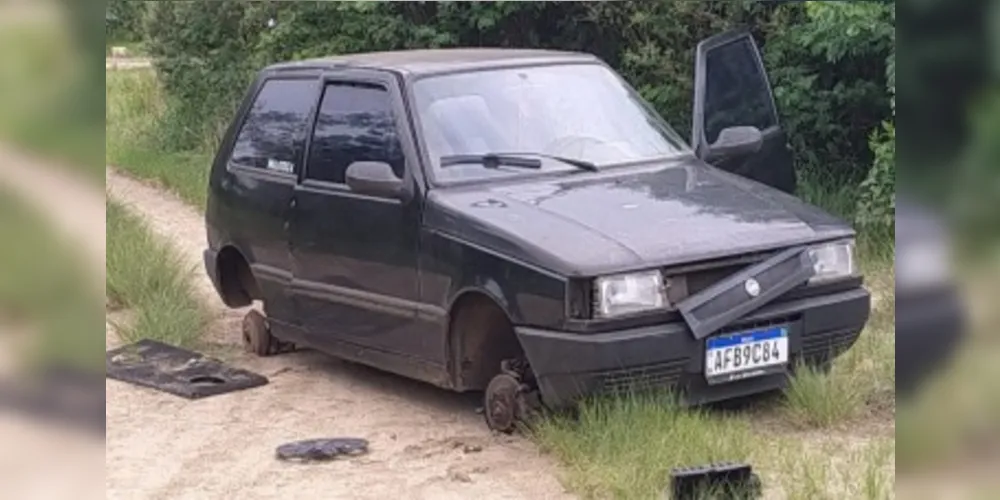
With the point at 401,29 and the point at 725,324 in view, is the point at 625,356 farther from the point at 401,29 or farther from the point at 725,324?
the point at 401,29

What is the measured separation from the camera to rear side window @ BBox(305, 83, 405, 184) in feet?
17.3

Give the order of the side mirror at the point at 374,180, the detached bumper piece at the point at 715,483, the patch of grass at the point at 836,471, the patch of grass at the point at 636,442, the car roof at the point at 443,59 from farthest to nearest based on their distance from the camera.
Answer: the car roof at the point at 443,59
the side mirror at the point at 374,180
the patch of grass at the point at 636,442
the detached bumper piece at the point at 715,483
the patch of grass at the point at 836,471

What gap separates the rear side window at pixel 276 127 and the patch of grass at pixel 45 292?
3.10 metres

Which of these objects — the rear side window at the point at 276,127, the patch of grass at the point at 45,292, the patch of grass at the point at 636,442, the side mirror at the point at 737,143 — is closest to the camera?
the patch of grass at the point at 45,292

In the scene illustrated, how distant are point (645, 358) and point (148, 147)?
201cm

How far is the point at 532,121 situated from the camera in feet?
16.9

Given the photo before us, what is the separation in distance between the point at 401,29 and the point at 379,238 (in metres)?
0.96

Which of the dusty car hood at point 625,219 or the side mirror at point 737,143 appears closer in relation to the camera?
the dusty car hood at point 625,219

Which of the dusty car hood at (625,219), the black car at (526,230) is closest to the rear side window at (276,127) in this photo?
the black car at (526,230)

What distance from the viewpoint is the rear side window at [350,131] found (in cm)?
527

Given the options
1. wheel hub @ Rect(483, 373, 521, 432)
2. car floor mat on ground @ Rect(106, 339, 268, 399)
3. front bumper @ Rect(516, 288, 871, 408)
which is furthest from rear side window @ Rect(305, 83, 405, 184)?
front bumper @ Rect(516, 288, 871, 408)

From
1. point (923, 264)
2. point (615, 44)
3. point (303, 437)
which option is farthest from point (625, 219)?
point (923, 264)

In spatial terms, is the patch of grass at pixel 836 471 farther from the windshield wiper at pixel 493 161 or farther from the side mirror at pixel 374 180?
the side mirror at pixel 374 180

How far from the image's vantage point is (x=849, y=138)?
5.81 metres
